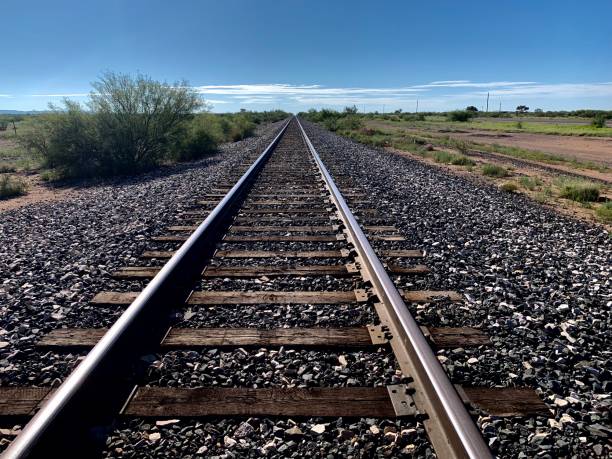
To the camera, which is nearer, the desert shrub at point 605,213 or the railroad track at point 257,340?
the railroad track at point 257,340

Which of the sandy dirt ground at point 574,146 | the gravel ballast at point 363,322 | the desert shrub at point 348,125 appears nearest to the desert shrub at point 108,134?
the gravel ballast at point 363,322

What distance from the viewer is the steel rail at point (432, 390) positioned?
2.02 metres

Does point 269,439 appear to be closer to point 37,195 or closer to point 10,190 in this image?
point 37,195

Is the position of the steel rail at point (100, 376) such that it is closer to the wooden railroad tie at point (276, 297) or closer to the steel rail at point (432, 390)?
the wooden railroad tie at point (276, 297)

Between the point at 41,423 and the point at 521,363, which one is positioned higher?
the point at 41,423

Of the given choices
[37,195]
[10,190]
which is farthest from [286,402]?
[10,190]

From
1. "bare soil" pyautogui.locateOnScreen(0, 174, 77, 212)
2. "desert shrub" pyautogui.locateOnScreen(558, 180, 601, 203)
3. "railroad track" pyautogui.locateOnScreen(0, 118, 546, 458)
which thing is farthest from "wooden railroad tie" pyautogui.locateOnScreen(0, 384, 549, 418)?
"desert shrub" pyautogui.locateOnScreen(558, 180, 601, 203)

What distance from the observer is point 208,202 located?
807 cm

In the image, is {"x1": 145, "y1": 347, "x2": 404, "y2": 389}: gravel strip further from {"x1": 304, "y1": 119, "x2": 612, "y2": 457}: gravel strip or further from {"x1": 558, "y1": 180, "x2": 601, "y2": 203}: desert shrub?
{"x1": 558, "y1": 180, "x2": 601, "y2": 203}: desert shrub

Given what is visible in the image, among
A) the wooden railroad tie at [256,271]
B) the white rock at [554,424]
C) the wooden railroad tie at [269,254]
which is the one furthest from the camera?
the wooden railroad tie at [269,254]

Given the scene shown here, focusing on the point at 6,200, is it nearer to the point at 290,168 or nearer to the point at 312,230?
the point at 290,168

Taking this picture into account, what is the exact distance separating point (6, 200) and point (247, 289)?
9.40m

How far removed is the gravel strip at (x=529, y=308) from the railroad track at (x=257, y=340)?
6.4 inches

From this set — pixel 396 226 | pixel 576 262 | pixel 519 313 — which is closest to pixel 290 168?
pixel 396 226
